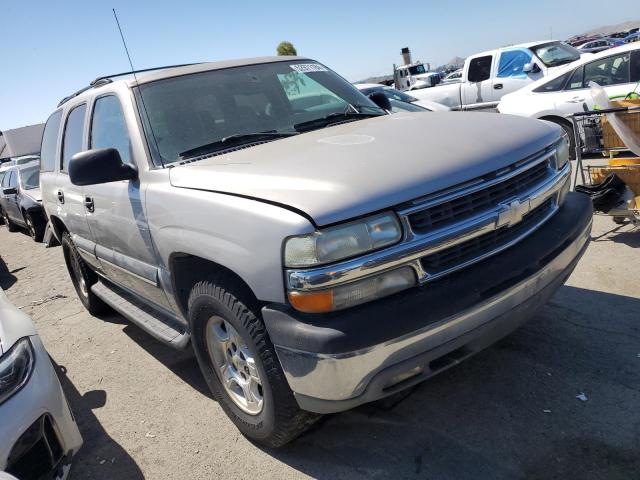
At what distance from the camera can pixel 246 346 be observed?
8.13 ft

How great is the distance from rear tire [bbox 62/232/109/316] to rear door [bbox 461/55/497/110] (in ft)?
30.6

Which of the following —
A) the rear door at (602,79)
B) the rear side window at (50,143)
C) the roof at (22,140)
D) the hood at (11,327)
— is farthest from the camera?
the roof at (22,140)

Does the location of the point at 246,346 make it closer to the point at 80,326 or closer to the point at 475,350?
the point at 475,350

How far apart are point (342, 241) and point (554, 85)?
305 inches

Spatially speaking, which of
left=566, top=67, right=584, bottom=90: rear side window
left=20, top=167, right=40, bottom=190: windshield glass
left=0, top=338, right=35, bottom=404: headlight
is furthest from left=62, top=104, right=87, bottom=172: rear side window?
left=20, top=167, right=40, bottom=190: windshield glass

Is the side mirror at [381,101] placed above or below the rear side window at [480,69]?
above

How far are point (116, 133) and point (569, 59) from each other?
36.5ft

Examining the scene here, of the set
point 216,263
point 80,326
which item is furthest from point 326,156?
point 80,326

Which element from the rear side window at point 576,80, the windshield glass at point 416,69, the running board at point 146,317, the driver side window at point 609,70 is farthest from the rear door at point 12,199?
the windshield glass at point 416,69

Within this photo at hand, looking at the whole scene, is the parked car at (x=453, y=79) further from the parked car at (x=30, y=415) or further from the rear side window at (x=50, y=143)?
the parked car at (x=30, y=415)

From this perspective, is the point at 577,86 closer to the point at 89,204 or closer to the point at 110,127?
the point at 110,127

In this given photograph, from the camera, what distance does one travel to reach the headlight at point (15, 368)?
238cm

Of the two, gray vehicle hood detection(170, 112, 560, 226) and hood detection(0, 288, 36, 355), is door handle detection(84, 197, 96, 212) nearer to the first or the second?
hood detection(0, 288, 36, 355)

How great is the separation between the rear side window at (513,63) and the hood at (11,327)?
1145 cm
